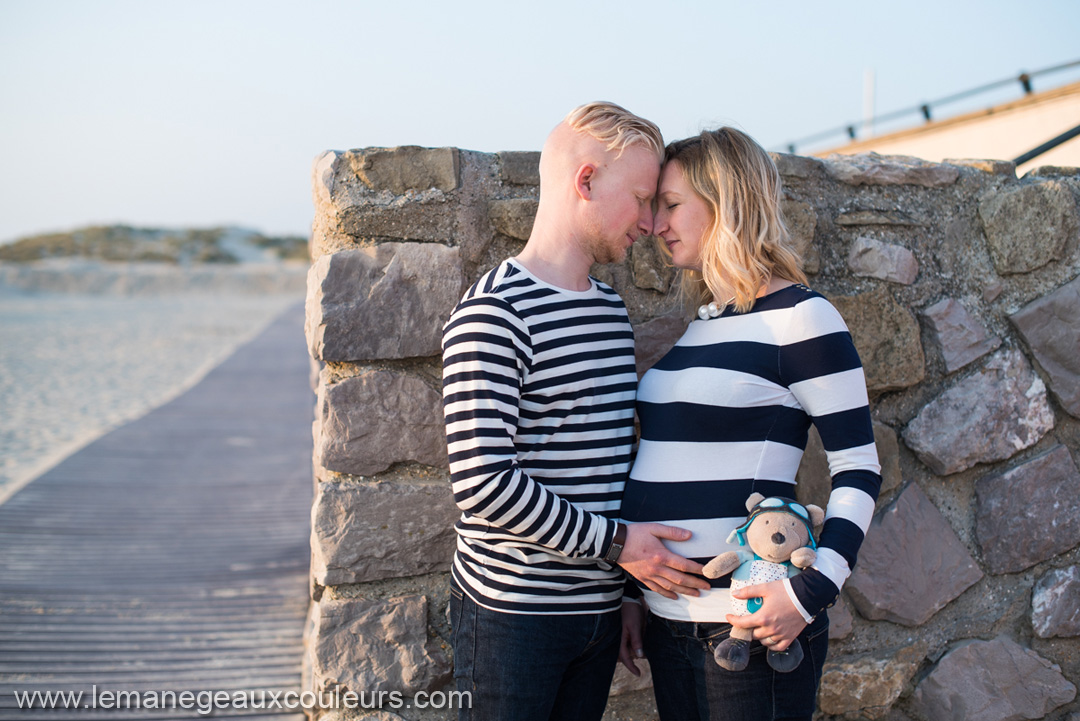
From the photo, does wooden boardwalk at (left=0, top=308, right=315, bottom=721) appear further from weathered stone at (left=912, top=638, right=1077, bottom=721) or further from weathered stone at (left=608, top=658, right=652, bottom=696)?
weathered stone at (left=912, top=638, right=1077, bottom=721)

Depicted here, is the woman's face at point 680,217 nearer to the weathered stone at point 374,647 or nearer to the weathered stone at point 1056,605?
the weathered stone at point 374,647

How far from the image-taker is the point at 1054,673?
1.95 metres

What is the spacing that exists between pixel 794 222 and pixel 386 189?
964mm

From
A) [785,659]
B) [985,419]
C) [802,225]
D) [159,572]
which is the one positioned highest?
[802,225]

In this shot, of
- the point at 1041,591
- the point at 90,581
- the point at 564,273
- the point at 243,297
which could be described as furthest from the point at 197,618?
the point at 243,297

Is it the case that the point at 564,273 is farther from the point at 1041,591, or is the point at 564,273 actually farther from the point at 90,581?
the point at 90,581

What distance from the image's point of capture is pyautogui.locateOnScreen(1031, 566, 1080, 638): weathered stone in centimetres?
194

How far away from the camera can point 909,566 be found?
6.09 feet

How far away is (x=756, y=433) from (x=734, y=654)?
36cm

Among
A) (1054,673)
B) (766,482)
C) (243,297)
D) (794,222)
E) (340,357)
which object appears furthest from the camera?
(243,297)

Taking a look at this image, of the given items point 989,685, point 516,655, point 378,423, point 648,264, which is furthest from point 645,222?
point 989,685

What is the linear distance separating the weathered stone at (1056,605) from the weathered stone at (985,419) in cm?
37

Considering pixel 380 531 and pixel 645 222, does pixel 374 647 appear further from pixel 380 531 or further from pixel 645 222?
pixel 645 222

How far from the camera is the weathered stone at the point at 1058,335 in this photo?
192 centimetres
